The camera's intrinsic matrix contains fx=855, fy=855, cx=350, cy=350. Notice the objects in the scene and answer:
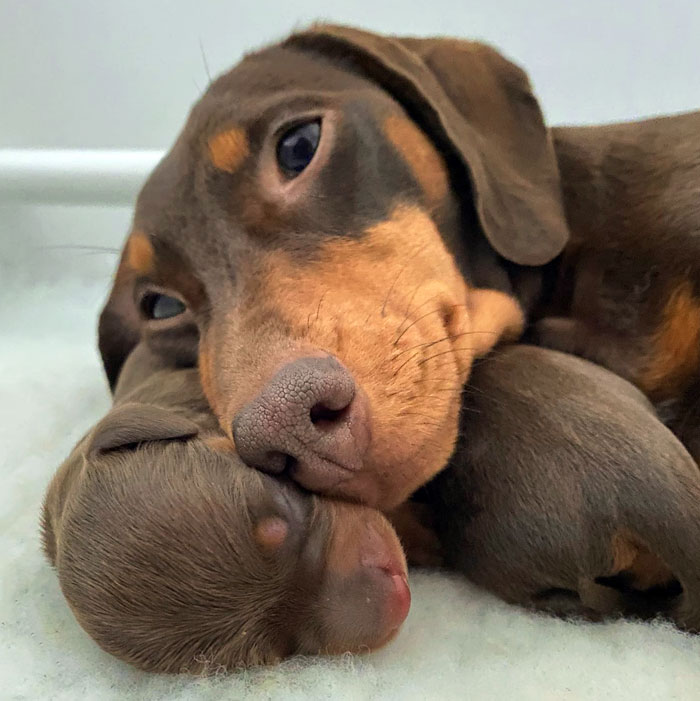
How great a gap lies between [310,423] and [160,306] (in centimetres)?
83

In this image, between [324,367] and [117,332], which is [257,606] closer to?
[324,367]

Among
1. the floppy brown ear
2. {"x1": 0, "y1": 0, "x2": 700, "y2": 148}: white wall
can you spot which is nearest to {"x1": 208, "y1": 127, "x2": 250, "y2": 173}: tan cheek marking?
the floppy brown ear

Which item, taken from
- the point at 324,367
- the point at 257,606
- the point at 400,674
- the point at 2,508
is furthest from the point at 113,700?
the point at 2,508

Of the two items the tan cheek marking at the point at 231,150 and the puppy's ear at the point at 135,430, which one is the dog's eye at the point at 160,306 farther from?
the puppy's ear at the point at 135,430

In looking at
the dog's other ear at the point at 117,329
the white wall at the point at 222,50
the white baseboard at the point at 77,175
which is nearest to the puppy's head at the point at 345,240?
the dog's other ear at the point at 117,329

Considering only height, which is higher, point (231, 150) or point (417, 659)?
point (231, 150)

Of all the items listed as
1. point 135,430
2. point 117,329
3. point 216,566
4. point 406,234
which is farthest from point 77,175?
point 216,566

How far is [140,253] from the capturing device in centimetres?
170

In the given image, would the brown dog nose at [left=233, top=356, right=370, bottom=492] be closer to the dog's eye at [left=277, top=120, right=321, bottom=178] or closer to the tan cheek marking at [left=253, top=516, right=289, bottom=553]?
the tan cheek marking at [left=253, top=516, right=289, bottom=553]

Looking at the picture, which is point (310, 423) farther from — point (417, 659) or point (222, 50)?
point (222, 50)

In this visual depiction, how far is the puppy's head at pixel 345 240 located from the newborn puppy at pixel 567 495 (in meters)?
0.10

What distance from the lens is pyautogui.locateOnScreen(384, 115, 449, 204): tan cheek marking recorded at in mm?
1614

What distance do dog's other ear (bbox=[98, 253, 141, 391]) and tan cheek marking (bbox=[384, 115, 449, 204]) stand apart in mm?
839

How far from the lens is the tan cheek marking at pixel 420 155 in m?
1.61
